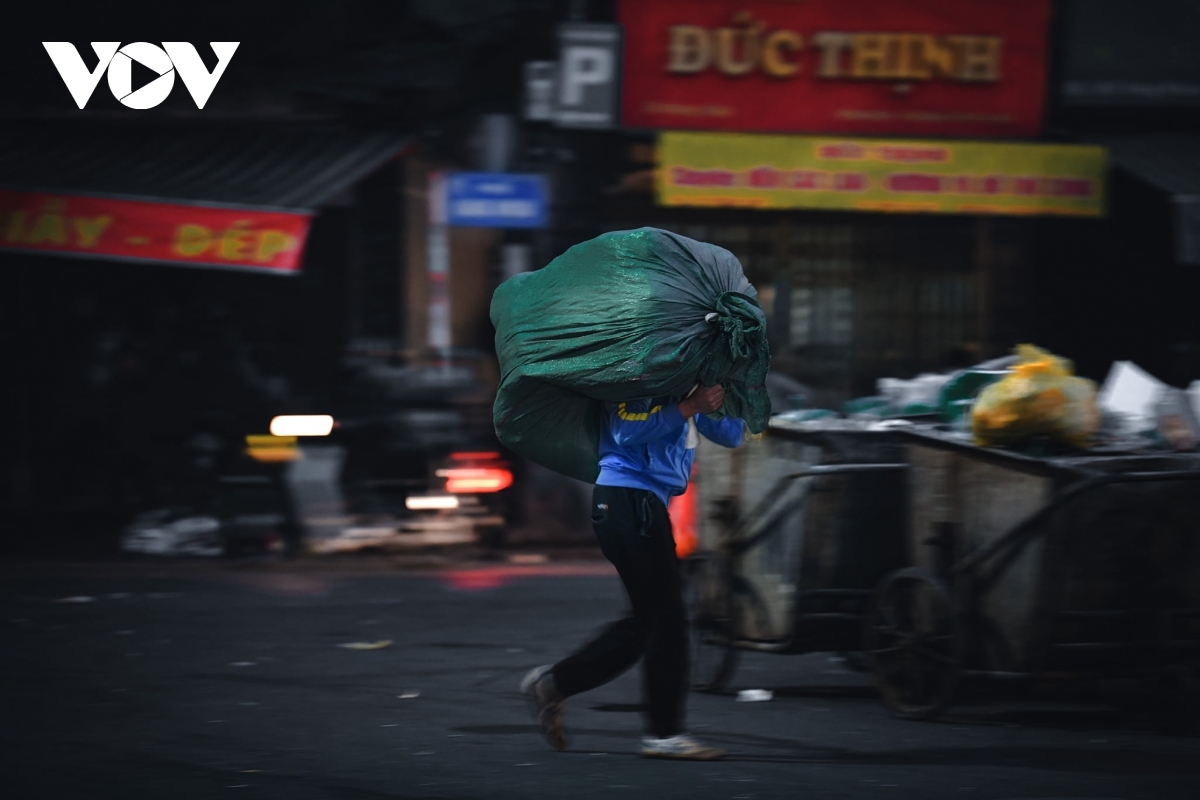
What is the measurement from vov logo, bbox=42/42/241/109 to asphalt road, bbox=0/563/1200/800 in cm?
506

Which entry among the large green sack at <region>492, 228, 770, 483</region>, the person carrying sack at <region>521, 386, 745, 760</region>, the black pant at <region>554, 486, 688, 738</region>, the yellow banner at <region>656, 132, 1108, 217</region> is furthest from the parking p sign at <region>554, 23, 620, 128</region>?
the black pant at <region>554, 486, 688, 738</region>

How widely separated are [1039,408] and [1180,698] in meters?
1.15

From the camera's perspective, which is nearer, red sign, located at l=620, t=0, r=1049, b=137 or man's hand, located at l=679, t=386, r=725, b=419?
man's hand, located at l=679, t=386, r=725, b=419

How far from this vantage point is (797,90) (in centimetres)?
1297

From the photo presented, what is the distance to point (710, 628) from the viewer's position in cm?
→ 671

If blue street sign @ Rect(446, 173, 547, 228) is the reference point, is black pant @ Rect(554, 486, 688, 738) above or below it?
below

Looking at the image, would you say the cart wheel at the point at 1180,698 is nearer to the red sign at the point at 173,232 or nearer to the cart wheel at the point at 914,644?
the cart wheel at the point at 914,644

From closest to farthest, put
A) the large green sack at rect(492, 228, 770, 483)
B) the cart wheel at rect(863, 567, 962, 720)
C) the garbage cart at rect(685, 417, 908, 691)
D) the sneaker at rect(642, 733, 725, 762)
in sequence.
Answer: the large green sack at rect(492, 228, 770, 483) < the sneaker at rect(642, 733, 725, 762) < the cart wheel at rect(863, 567, 962, 720) < the garbage cart at rect(685, 417, 908, 691)

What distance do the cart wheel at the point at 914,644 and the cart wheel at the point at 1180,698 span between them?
2.43ft

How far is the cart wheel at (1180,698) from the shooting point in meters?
5.77

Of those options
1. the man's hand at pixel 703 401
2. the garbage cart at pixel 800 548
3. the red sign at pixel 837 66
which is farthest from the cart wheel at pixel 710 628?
the red sign at pixel 837 66

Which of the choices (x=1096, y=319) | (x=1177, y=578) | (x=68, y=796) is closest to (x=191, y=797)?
(x=68, y=796)

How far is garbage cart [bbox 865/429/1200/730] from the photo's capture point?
18.4 feet

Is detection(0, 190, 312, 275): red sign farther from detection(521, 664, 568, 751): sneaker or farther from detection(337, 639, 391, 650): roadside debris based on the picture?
detection(521, 664, 568, 751): sneaker
